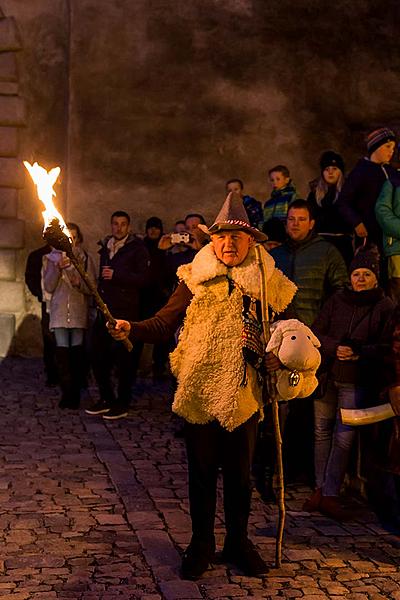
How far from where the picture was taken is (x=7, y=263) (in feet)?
46.9

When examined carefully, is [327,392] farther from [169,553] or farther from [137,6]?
[137,6]

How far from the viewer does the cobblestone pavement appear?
5.32m

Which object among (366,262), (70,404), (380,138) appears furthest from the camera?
(70,404)

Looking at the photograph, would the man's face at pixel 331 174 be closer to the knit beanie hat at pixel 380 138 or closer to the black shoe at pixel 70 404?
the knit beanie hat at pixel 380 138

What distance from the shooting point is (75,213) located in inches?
552

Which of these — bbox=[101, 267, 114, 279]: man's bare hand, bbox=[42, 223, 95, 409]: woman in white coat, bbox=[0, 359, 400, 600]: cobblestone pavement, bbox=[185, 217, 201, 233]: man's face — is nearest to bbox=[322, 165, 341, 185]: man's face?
bbox=[185, 217, 201, 233]: man's face

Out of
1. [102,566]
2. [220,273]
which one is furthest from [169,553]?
[220,273]

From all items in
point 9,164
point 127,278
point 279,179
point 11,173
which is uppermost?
point 9,164

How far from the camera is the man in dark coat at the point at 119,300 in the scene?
10.2 metres

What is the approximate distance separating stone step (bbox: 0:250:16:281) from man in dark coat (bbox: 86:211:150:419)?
166 inches

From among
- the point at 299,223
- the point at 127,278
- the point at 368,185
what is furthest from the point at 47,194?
the point at 127,278

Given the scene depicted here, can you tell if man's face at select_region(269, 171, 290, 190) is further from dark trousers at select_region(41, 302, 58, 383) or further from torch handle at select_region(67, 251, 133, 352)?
torch handle at select_region(67, 251, 133, 352)

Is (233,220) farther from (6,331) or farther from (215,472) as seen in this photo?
(6,331)

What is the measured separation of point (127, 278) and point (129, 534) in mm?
4324
